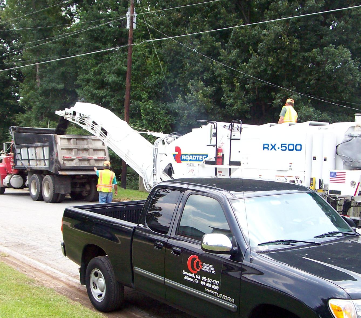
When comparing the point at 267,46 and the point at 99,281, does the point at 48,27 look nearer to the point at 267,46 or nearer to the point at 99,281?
the point at 267,46

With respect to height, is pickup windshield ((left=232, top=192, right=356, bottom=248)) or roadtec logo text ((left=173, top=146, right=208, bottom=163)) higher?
roadtec logo text ((left=173, top=146, right=208, bottom=163))

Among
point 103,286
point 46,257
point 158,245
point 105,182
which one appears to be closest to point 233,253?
point 158,245

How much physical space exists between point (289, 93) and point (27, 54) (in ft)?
84.8

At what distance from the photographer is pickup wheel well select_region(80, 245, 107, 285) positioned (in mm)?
6348

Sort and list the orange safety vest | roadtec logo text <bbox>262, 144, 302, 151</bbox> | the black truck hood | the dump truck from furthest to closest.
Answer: the dump truck → the orange safety vest → roadtec logo text <bbox>262, 144, 302, 151</bbox> → the black truck hood

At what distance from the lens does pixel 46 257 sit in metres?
8.95

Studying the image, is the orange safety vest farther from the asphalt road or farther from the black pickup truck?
the black pickup truck

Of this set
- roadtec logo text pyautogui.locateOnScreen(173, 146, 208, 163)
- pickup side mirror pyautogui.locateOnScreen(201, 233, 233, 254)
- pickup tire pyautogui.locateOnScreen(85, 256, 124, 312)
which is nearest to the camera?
pickup side mirror pyautogui.locateOnScreen(201, 233, 233, 254)

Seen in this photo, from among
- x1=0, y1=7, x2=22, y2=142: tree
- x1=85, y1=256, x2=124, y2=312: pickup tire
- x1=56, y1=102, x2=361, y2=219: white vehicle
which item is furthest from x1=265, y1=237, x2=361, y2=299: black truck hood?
x1=0, y1=7, x2=22, y2=142: tree

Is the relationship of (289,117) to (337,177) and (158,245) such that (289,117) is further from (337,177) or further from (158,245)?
(158,245)

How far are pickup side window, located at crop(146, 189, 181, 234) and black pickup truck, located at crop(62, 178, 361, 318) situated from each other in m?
0.01

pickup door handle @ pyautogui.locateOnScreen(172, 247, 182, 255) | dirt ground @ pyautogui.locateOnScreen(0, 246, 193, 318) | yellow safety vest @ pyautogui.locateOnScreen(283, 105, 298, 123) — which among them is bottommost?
dirt ground @ pyautogui.locateOnScreen(0, 246, 193, 318)

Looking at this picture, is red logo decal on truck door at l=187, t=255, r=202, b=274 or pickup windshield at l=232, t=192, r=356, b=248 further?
red logo decal on truck door at l=187, t=255, r=202, b=274

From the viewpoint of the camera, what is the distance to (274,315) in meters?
3.96
